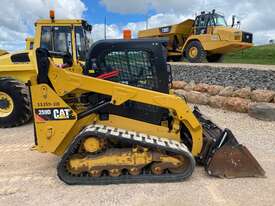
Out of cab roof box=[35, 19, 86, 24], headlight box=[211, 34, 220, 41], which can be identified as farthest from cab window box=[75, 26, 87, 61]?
headlight box=[211, 34, 220, 41]

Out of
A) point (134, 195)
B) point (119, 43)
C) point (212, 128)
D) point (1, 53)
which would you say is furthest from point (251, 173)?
point (1, 53)

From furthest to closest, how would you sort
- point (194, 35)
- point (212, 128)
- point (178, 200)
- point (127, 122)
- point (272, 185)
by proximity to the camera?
point (194, 35) < point (212, 128) < point (127, 122) < point (272, 185) < point (178, 200)

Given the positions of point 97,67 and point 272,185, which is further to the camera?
point 97,67

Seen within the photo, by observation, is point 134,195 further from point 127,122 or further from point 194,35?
point 194,35

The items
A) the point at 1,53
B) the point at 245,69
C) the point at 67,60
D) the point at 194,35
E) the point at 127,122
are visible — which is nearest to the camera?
the point at 127,122

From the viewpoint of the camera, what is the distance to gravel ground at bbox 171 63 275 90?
984cm

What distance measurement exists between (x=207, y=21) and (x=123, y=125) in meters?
14.0

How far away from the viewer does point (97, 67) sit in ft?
16.2

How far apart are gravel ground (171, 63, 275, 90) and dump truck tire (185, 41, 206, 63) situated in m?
4.44

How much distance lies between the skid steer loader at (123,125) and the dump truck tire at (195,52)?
42.4 feet

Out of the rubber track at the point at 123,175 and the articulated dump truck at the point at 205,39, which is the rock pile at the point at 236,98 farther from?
the articulated dump truck at the point at 205,39

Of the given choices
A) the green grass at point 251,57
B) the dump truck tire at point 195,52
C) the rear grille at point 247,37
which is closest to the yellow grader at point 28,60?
the dump truck tire at point 195,52

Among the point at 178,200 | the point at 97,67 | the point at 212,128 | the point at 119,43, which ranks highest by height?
the point at 119,43

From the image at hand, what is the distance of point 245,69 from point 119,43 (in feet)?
22.1
